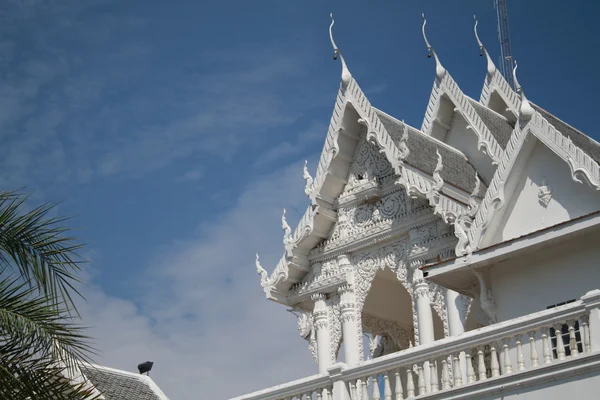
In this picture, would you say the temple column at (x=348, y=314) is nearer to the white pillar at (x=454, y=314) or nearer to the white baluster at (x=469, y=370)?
the white pillar at (x=454, y=314)

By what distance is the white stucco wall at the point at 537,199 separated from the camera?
17.0m

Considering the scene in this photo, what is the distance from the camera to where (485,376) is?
1420cm

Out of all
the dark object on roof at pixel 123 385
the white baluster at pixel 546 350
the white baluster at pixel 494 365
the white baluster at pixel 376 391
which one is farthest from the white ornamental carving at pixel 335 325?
the white baluster at pixel 546 350

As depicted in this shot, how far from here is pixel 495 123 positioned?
23188 millimetres

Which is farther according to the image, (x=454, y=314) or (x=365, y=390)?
(x=454, y=314)

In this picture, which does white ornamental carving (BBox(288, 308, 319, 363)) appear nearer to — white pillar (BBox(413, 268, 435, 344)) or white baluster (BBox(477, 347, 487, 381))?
white pillar (BBox(413, 268, 435, 344))

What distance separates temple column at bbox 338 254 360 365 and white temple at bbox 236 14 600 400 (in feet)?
0.07

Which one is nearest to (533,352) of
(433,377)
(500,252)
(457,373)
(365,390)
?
(457,373)

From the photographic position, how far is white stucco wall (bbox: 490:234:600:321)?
53.5 ft

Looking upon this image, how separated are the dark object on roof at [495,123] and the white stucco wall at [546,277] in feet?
17.2

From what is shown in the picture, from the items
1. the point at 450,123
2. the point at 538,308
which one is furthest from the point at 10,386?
the point at 450,123

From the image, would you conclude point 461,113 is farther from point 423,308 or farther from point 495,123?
point 423,308

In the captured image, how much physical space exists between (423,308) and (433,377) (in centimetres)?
497

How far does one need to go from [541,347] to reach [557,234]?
2.69 m
